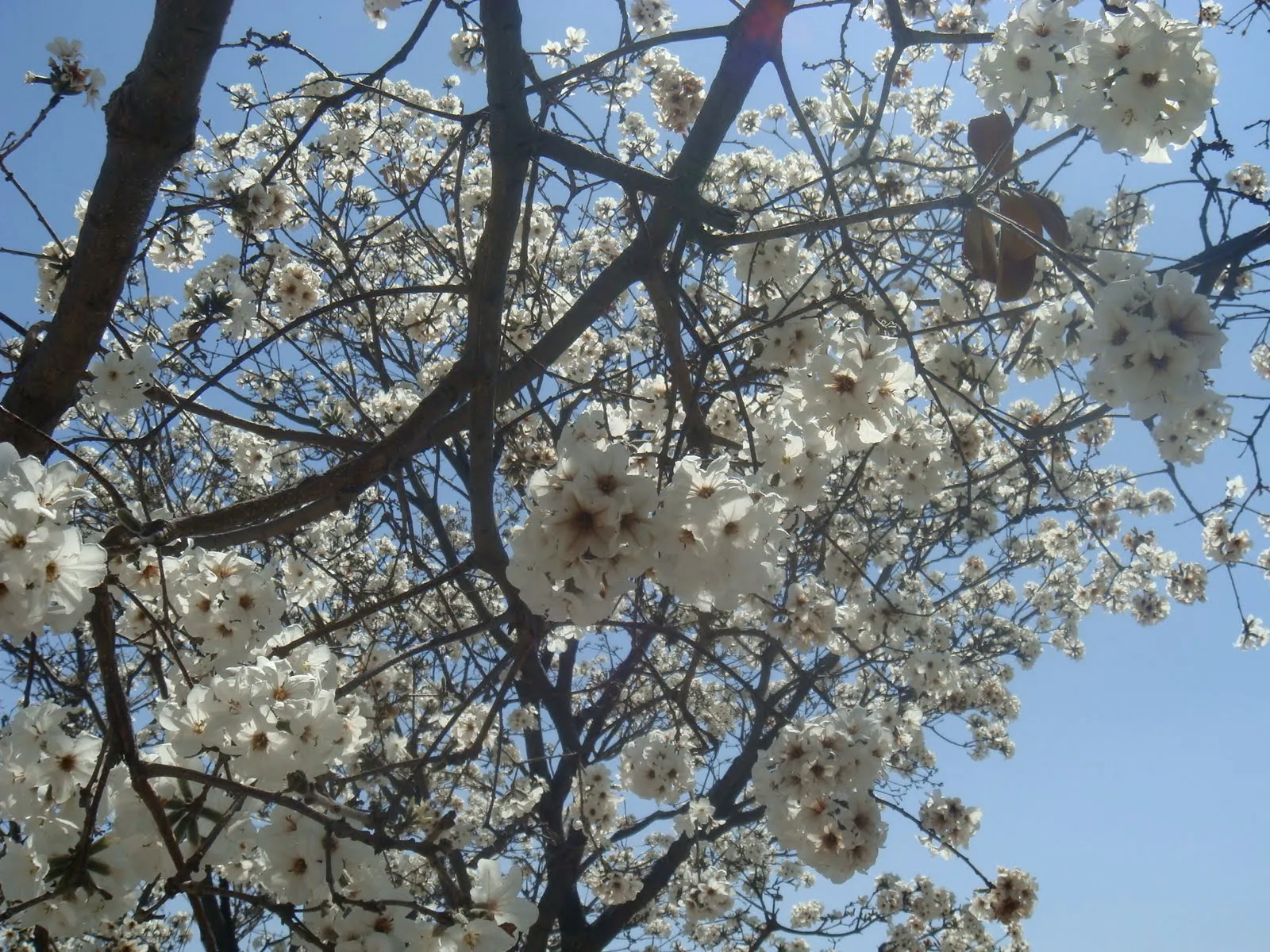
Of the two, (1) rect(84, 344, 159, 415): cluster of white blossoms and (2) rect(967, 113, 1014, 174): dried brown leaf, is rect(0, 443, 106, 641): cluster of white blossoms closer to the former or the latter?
(1) rect(84, 344, 159, 415): cluster of white blossoms

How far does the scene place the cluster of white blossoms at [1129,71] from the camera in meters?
1.95

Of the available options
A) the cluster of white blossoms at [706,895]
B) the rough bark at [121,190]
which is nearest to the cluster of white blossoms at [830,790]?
the rough bark at [121,190]

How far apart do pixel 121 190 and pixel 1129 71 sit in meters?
2.29

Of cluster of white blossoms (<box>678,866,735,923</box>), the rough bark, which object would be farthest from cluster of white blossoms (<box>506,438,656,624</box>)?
cluster of white blossoms (<box>678,866,735,923</box>)

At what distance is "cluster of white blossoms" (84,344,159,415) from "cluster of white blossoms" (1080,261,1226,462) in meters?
2.63

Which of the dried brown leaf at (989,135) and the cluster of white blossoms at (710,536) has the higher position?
the dried brown leaf at (989,135)

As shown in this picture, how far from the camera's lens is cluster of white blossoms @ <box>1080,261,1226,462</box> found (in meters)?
1.60

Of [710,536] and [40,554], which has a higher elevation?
[710,536]

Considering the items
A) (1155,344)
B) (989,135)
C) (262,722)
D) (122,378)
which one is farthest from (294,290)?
(1155,344)

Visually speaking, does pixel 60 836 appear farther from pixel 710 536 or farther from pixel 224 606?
pixel 710 536

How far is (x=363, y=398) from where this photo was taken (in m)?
5.40

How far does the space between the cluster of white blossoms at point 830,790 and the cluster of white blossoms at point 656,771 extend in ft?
6.14

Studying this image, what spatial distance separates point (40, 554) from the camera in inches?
52.5

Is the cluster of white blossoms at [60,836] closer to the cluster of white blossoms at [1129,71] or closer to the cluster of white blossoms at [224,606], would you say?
the cluster of white blossoms at [224,606]
